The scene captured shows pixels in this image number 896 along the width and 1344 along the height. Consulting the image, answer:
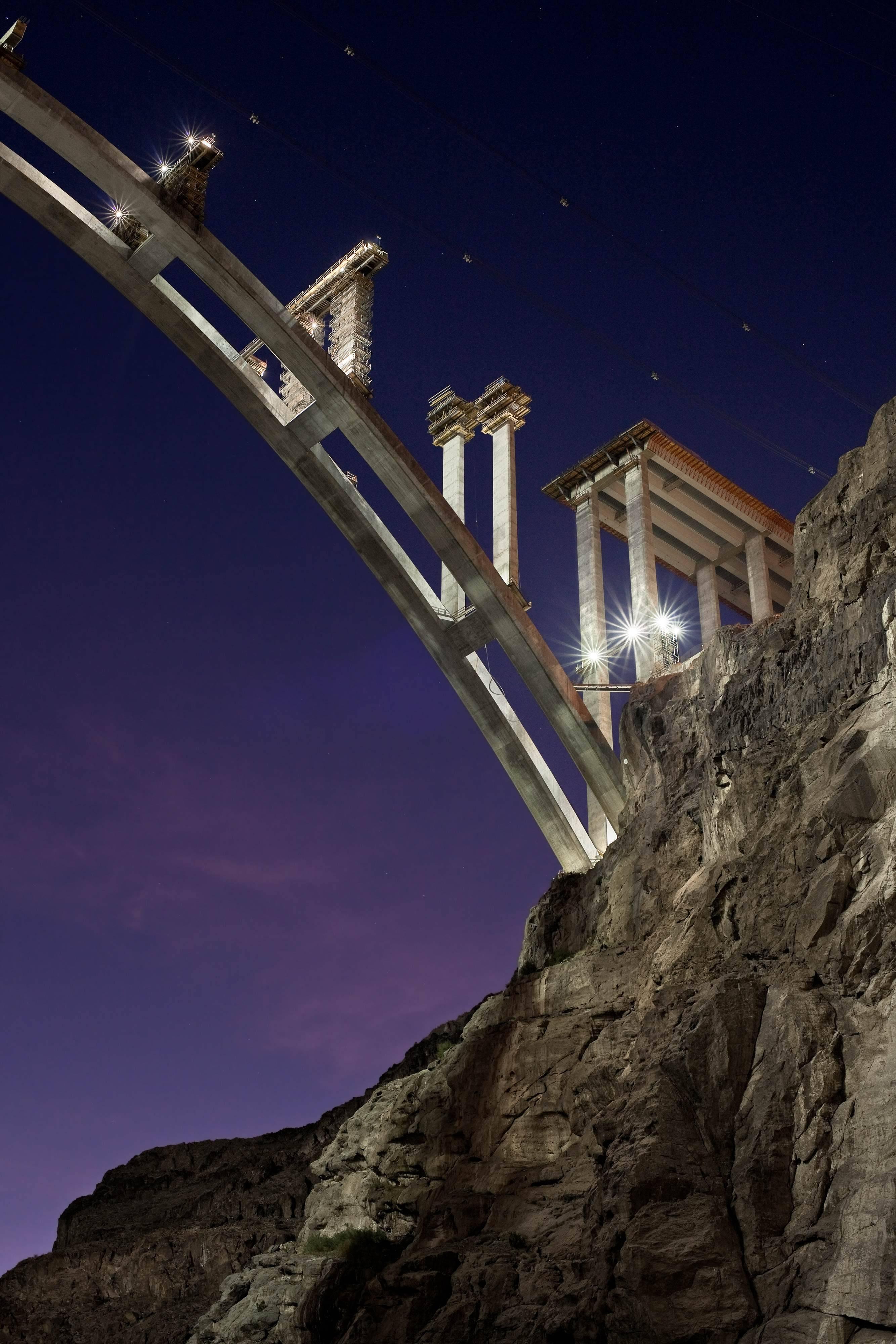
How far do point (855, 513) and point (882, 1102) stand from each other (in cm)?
1111

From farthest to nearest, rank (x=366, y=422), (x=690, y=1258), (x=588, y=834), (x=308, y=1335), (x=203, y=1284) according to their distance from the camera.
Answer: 1. (x=588, y=834)
2. (x=366, y=422)
3. (x=203, y=1284)
4. (x=308, y=1335)
5. (x=690, y=1258)

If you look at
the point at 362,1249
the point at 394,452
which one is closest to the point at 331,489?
the point at 394,452

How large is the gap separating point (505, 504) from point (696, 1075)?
2398 centimetres

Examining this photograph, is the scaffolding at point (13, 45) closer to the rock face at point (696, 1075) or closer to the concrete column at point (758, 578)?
the rock face at point (696, 1075)

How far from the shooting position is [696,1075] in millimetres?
17594

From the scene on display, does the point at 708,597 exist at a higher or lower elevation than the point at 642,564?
higher

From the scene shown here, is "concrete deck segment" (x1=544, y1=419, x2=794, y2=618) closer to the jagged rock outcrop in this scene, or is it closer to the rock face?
the rock face

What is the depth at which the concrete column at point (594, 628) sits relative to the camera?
3647 cm

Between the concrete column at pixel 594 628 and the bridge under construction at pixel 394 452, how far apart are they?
0.06m

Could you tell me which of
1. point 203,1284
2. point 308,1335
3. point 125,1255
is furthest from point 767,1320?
point 125,1255

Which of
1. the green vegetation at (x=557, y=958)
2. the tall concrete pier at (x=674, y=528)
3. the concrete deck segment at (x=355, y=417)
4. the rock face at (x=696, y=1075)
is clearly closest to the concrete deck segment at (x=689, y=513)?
the tall concrete pier at (x=674, y=528)

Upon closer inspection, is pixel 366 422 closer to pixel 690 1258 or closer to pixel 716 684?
pixel 716 684

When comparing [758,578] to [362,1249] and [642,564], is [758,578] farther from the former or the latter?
[362,1249]

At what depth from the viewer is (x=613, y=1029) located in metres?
21.9
